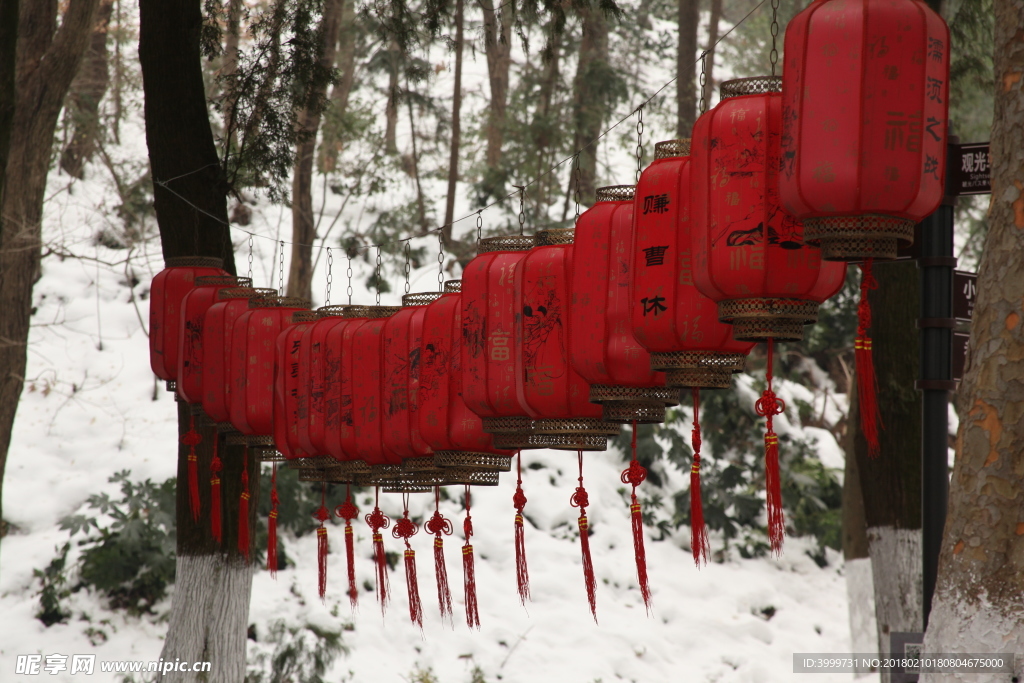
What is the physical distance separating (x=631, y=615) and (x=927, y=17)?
28.6ft

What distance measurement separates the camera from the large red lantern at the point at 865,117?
10.1ft

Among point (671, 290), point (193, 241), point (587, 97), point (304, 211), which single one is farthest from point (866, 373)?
point (587, 97)

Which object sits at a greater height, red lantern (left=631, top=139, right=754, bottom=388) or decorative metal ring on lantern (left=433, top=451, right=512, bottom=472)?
red lantern (left=631, top=139, right=754, bottom=388)

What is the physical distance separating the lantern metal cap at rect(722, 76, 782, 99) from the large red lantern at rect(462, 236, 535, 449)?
52.2 inches

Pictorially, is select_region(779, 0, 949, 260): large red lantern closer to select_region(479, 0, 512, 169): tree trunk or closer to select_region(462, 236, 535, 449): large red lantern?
select_region(462, 236, 535, 449): large red lantern

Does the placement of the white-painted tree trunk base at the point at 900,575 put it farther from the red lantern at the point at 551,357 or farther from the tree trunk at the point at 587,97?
the tree trunk at the point at 587,97

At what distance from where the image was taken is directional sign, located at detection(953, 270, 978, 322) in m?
4.42

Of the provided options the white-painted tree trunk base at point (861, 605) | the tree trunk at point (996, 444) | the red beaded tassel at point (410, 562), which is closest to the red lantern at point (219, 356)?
the red beaded tassel at point (410, 562)

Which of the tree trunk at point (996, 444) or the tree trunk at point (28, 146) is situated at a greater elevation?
the tree trunk at point (28, 146)

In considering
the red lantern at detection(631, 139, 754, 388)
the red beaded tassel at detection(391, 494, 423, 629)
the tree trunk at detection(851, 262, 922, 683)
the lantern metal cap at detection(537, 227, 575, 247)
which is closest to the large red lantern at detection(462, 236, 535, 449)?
the lantern metal cap at detection(537, 227, 575, 247)

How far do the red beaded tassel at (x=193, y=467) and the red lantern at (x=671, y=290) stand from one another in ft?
12.4

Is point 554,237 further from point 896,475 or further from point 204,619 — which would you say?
point 204,619

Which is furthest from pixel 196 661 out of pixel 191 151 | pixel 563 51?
pixel 563 51

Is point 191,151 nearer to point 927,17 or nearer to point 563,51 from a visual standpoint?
point 927,17
